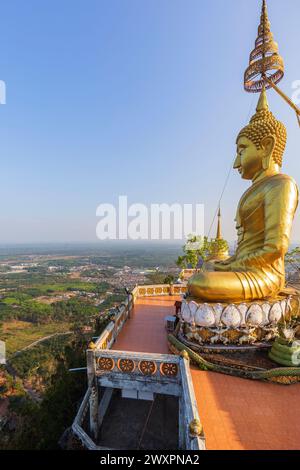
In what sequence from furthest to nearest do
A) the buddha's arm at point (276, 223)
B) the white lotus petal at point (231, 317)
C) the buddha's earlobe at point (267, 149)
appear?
the buddha's earlobe at point (267, 149) < the buddha's arm at point (276, 223) < the white lotus petal at point (231, 317)

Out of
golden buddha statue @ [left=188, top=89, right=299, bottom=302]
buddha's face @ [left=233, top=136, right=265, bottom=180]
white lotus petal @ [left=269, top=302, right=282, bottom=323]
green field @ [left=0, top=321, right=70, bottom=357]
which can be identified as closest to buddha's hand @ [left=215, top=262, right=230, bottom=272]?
golden buddha statue @ [left=188, top=89, right=299, bottom=302]

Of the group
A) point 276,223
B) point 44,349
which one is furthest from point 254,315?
point 44,349

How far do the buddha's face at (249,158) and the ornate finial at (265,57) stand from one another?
3626 millimetres

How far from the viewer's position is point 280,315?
682cm

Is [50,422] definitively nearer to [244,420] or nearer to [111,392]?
[111,392]

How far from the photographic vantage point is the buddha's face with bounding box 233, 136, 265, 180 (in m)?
8.30

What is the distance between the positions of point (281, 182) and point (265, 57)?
255 inches

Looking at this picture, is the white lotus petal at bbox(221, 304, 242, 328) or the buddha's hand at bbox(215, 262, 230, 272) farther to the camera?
the buddha's hand at bbox(215, 262, 230, 272)

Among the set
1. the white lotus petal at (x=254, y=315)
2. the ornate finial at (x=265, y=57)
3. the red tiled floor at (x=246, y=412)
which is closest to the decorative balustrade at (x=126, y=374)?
the red tiled floor at (x=246, y=412)

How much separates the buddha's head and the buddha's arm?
1.22m

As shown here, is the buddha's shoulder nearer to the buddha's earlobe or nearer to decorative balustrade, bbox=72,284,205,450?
the buddha's earlobe

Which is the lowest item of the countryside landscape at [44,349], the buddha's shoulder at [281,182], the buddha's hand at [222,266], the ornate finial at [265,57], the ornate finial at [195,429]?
the countryside landscape at [44,349]

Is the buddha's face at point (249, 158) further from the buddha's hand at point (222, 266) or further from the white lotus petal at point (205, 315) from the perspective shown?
the white lotus petal at point (205, 315)

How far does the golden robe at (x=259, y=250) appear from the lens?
21.4ft
